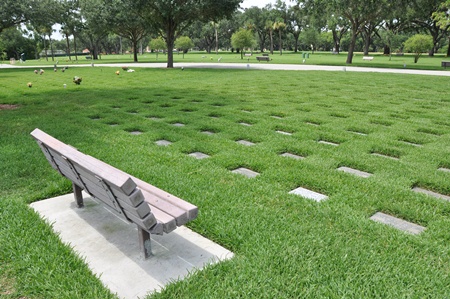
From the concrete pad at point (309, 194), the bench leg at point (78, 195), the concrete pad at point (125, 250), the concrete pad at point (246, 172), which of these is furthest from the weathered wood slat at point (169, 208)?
the concrete pad at point (246, 172)

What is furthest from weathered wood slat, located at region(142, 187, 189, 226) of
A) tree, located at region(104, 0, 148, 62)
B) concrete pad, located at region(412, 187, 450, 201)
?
tree, located at region(104, 0, 148, 62)

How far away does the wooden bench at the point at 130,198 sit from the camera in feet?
7.25

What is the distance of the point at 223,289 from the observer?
237 cm

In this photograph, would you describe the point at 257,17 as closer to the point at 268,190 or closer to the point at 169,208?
the point at 268,190

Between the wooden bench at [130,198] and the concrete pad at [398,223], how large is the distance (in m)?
1.91

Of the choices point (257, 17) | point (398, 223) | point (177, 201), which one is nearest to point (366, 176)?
Answer: point (398, 223)

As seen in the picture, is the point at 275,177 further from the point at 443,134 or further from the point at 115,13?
the point at 115,13

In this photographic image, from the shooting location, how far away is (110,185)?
233 cm

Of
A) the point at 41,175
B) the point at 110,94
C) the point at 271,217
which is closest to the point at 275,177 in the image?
the point at 271,217

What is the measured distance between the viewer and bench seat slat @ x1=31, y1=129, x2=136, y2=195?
2.13 meters

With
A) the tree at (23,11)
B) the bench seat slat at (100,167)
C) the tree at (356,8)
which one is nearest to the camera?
the bench seat slat at (100,167)

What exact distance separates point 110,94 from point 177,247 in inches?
399

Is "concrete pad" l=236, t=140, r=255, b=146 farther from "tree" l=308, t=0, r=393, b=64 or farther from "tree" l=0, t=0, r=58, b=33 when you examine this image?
"tree" l=0, t=0, r=58, b=33

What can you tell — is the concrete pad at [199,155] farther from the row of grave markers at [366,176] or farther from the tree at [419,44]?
the tree at [419,44]
